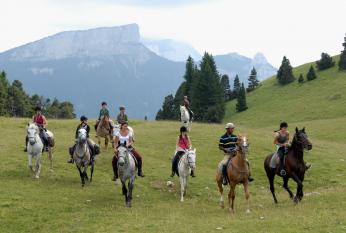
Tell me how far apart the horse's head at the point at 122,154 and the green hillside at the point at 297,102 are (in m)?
69.7

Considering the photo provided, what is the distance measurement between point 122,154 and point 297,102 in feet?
282

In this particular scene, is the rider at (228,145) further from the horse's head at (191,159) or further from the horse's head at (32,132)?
the horse's head at (32,132)

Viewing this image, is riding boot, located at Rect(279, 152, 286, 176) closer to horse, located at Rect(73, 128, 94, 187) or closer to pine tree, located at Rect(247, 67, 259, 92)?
horse, located at Rect(73, 128, 94, 187)

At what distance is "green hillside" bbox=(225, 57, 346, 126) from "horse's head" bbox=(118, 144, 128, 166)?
69.7m

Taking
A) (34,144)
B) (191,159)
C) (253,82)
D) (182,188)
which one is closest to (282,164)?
(191,159)

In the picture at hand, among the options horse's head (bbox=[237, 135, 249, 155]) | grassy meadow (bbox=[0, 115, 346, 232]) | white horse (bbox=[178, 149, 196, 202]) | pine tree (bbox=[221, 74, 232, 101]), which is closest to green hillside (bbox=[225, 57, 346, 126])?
pine tree (bbox=[221, 74, 232, 101])

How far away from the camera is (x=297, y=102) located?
10125 cm

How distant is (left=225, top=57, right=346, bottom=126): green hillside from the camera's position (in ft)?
296

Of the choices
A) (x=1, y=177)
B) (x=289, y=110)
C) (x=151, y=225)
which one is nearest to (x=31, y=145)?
(x=1, y=177)

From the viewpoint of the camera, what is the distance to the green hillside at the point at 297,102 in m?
90.3

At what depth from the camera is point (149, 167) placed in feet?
106

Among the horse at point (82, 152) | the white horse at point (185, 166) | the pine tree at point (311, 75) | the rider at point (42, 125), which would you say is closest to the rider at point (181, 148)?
the white horse at point (185, 166)

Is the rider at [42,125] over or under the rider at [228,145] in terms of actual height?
over

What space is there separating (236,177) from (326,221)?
465cm
